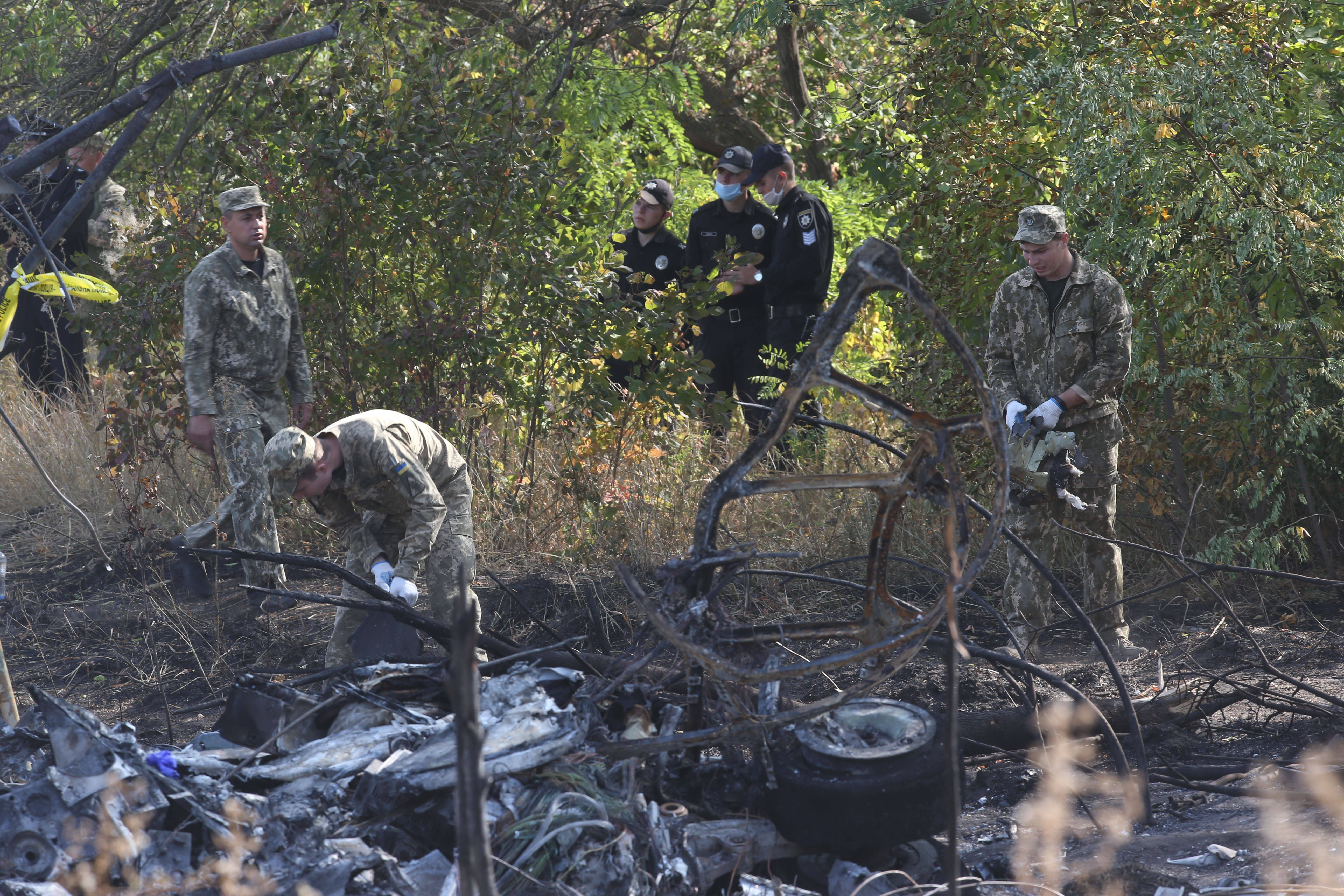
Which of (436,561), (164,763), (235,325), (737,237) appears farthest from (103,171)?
(737,237)

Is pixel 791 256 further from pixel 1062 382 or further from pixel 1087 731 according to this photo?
pixel 1087 731

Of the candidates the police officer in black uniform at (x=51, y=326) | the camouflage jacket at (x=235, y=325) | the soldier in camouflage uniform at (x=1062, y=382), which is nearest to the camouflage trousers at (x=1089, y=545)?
the soldier in camouflage uniform at (x=1062, y=382)

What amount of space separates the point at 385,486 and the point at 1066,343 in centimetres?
313

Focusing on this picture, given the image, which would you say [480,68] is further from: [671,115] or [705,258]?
[671,115]

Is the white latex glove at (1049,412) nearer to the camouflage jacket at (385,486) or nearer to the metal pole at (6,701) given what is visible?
the camouflage jacket at (385,486)

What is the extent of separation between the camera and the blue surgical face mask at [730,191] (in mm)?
7543

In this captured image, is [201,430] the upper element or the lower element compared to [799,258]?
lower

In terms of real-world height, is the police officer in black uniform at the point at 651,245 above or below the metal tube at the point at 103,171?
below

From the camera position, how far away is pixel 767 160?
727 centimetres

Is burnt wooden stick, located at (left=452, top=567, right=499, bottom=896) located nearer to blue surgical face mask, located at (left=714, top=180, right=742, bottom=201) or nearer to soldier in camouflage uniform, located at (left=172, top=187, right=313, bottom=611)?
soldier in camouflage uniform, located at (left=172, top=187, right=313, bottom=611)

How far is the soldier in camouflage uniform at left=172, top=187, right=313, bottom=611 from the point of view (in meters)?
6.13

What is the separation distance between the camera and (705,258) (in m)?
7.62

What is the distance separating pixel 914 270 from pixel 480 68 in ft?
10.3

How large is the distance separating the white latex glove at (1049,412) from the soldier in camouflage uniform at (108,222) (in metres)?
6.10
